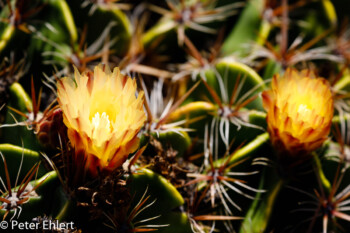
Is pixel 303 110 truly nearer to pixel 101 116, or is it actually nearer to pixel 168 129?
pixel 168 129

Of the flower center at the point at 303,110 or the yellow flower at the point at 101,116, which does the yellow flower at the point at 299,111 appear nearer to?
the flower center at the point at 303,110

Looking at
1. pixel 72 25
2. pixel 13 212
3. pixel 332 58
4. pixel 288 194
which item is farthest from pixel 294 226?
pixel 72 25

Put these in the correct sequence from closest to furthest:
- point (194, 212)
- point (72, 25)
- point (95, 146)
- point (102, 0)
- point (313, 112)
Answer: point (95, 146) → point (313, 112) → point (194, 212) → point (72, 25) → point (102, 0)

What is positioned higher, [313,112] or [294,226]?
[313,112]

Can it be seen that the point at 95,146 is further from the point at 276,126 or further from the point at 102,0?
the point at 102,0

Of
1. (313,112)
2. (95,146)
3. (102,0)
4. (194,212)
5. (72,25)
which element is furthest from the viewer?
(102,0)
